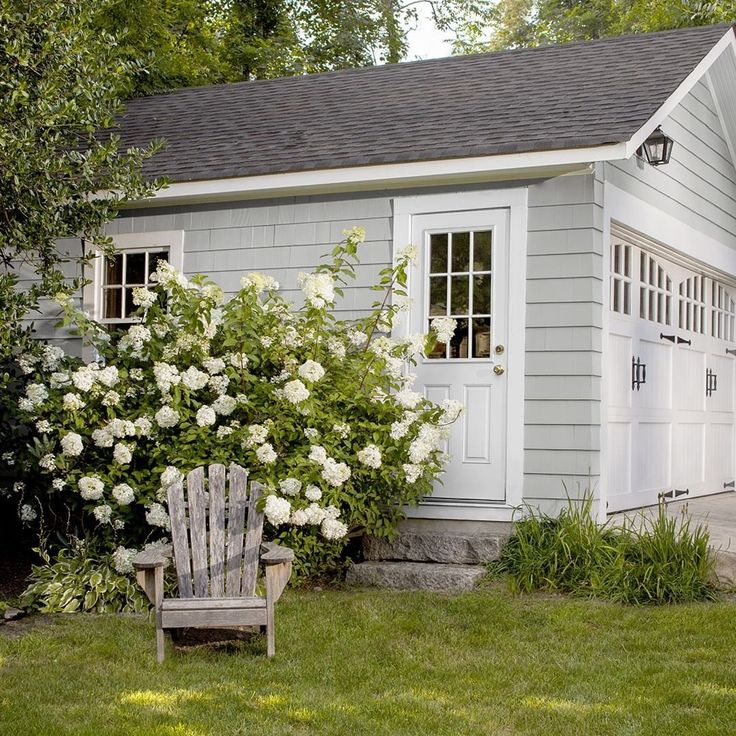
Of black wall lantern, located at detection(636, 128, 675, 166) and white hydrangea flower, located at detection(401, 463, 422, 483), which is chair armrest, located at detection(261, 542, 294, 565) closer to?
white hydrangea flower, located at detection(401, 463, 422, 483)

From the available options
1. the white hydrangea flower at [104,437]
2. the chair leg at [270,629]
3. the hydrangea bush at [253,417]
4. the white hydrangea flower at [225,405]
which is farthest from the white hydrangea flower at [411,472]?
the white hydrangea flower at [104,437]

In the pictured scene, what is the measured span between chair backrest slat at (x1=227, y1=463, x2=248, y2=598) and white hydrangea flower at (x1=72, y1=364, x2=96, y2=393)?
1.46 meters

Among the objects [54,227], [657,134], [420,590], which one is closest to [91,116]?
[54,227]

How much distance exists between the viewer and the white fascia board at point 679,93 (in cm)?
716

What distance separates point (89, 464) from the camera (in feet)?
24.1

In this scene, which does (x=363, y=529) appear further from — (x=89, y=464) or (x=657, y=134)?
(x=657, y=134)

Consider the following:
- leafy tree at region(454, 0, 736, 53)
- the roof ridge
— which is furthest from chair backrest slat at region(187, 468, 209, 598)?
leafy tree at region(454, 0, 736, 53)

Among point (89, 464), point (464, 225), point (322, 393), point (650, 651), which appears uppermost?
point (464, 225)

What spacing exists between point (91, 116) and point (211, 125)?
10.5ft

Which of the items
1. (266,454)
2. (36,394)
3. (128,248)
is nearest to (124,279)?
(128,248)

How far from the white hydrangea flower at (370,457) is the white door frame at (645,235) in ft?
5.48

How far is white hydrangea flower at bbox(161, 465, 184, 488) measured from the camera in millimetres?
6609

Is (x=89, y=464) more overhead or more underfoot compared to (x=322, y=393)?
more underfoot

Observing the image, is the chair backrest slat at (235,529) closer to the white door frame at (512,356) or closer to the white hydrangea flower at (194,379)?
the white hydrangea flower at (194,379)
